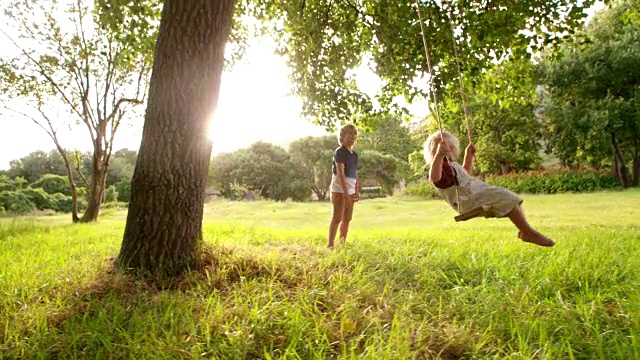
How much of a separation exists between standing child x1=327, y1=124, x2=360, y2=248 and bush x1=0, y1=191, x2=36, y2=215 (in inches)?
947

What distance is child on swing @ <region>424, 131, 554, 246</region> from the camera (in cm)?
404

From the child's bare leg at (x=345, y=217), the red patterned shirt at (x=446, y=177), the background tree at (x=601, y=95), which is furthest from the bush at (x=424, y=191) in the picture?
the red patterned shirt at (x=446, y=177)

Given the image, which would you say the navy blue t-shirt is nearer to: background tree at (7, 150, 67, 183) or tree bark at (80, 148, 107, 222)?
tree bark at (80, 148, 107, 222)

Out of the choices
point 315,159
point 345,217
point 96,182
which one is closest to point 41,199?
point 96,182

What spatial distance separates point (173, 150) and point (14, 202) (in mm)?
25771

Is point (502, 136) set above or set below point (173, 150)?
above

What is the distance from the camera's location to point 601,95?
25.6 m

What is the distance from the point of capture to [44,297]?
3.07 meters

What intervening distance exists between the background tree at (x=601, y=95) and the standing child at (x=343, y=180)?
76.0 ft

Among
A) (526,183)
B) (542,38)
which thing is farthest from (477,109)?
(542,38)

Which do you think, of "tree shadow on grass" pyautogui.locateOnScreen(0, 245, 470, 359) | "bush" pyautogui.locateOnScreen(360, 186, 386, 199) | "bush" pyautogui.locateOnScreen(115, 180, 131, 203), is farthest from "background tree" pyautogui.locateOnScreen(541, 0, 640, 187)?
"bush" pyautogui.locateOnScreen(115, 180, 131, 203)

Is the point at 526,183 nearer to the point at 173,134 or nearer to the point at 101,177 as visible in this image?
the point at 101,177

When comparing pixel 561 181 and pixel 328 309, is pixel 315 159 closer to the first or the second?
pixel 561 181

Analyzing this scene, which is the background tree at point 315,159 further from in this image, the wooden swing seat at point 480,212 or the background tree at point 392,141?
the wooden swing seat at point 480,212
